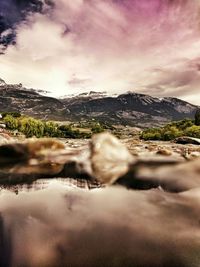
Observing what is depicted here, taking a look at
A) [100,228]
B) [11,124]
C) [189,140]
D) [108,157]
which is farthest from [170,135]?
[100,228]

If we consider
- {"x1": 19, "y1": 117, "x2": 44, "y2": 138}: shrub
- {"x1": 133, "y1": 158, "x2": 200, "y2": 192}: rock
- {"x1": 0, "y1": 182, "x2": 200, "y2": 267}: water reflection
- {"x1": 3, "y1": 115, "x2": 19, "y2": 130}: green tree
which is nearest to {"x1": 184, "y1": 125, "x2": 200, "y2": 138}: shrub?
{"x1": 19, "y1": 117, "x2": 44, "y2": 138}: shrub

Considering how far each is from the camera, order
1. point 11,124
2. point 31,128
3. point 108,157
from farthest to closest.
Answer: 1. point 11,124
2. point 31,128
3. point 108,157

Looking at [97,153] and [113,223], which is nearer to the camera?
[113,223]

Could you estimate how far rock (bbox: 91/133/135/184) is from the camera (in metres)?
11.8

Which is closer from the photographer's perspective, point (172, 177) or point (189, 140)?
point (172, 177)

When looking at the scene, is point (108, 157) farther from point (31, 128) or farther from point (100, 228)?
point (31, 128)

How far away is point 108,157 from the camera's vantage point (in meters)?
12.3

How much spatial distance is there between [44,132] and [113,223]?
10045cm

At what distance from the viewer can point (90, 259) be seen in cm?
598

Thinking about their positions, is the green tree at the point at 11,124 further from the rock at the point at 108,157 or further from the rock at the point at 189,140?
the rock at the point at 108,157

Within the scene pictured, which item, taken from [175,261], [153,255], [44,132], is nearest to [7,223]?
[153,255]

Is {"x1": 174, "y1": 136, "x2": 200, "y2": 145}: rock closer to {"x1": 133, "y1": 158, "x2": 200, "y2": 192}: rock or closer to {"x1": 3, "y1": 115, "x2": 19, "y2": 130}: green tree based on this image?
{"x1": 133, "y1": 158, "x2": 200, "y2": 192}: rock

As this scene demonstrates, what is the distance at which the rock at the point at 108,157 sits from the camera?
38.8 ft

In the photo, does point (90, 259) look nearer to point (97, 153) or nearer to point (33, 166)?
point (97, 153)
